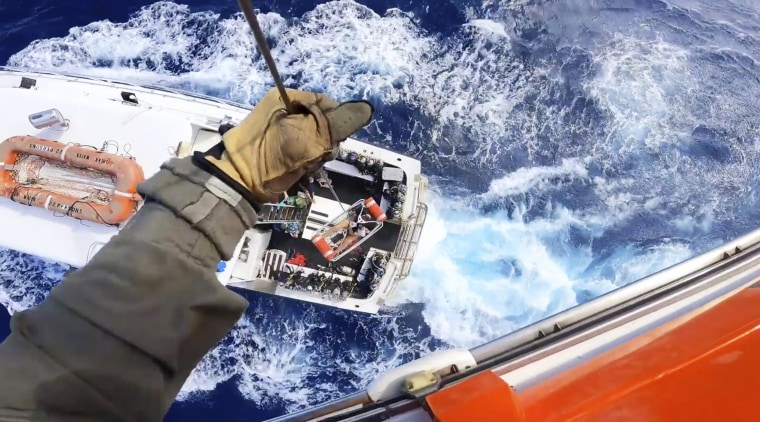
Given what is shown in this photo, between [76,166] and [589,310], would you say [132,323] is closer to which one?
[589,310]

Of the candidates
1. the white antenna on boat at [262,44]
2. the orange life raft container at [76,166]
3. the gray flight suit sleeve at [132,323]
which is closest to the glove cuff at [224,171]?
the gray flight suit sleeve at [132,323]

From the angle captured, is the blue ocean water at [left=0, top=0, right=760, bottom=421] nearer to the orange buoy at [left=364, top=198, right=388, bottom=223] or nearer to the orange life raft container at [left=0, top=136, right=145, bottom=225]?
the orange buoy at [left=364, top=198, right=388, bottom=223]

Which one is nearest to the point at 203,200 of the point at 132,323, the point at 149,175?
the point at 132,323

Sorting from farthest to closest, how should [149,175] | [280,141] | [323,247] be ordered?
[323,247] → [149,175] → [280,141]

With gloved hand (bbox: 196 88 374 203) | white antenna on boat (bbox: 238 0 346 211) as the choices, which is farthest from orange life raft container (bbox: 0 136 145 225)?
white antenna on boat (bbox: 238 0 346 211)

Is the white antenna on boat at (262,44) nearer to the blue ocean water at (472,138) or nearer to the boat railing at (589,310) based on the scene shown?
the boat railing at (589,310)

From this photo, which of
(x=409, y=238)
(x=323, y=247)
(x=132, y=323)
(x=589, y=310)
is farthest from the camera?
(x=409, y=238)
